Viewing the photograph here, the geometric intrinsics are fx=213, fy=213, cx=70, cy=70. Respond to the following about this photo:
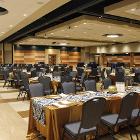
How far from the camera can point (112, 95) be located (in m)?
4.45

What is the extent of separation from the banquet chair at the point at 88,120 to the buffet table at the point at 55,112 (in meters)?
0.22

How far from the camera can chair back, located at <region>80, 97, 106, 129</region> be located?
3.04m

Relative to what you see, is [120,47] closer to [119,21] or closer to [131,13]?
[119,21]

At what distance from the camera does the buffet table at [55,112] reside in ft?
11.3

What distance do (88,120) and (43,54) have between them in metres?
19.8

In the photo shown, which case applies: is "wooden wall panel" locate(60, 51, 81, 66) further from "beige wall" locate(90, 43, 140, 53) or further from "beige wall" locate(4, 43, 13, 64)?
"beige wall" locate(4, 43, 13, 64)

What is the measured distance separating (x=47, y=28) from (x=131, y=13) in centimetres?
556

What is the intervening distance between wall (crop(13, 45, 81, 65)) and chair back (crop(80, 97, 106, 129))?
18.8 meters

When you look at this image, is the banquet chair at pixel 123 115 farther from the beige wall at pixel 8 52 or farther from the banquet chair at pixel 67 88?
the beige wall at pixel 8 52

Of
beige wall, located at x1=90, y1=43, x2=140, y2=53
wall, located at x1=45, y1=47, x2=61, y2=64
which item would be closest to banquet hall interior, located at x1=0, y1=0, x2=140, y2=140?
beige wall, located at x1=90, y1=43, x2=140, y2=53

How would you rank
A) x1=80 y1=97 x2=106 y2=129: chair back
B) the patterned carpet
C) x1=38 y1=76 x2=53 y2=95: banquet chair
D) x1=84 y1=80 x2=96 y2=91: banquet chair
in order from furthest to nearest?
x1=38 y1=76 x2=53 y2=95: banquet chair → x1=84 y1=80 x2=96 y2=91: banquet chair → the patterned carpet → x1=80 y1=97 x2=106 y2=129: chair back

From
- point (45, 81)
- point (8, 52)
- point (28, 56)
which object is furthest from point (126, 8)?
point (28, 56)

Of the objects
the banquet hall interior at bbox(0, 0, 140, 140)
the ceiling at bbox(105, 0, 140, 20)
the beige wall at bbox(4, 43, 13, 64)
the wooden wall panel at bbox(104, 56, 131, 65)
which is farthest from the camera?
the beige wall at bbox(4, 43, 13, 64)

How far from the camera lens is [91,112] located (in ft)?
10.2
